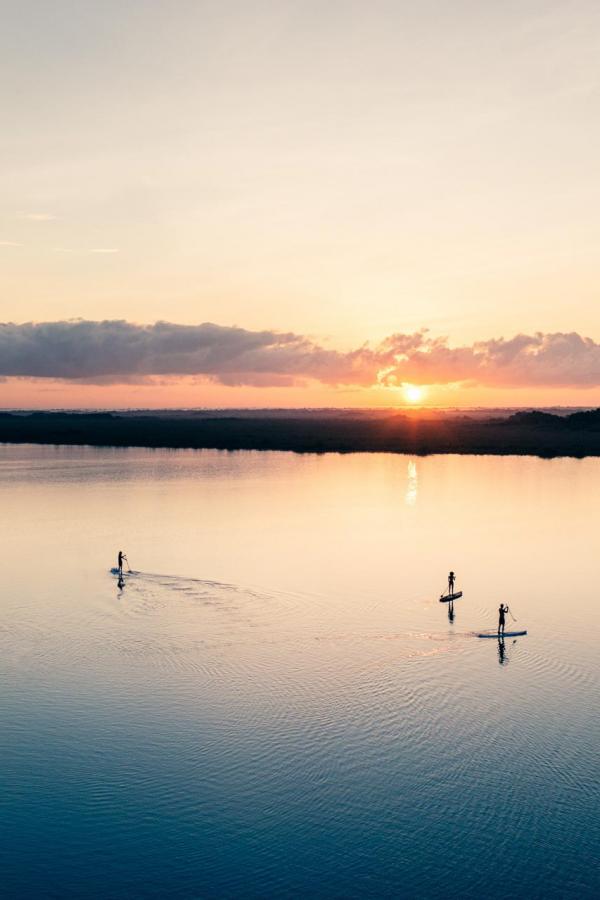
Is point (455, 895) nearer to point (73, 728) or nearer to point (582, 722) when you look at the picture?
point (582, 722)

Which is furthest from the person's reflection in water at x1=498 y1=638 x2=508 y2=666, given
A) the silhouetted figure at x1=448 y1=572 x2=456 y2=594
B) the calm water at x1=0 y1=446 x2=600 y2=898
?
the silhouetted figure at x1=448 y1=572 x2=456 y2=594

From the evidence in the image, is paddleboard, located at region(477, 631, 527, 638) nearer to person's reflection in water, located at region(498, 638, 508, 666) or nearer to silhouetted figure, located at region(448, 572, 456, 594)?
person's reflection in water, located at region(498, 638, 508, 666)

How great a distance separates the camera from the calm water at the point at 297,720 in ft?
81.7

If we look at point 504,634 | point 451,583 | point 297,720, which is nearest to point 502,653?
point 504,634

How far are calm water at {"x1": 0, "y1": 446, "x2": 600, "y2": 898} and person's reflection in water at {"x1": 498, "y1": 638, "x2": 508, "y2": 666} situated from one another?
0.64ft

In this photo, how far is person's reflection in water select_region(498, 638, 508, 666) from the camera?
42969 mm

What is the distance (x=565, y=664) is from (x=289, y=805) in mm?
21337

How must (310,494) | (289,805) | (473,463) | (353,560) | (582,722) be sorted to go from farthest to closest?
1. (473,463)
2. (310,494)
3. (353,560)
4. (582,722)
5. (289,805)

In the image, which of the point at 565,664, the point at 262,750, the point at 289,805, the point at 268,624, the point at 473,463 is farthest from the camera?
the point at 473,463

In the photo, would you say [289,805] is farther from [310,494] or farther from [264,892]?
[310,494]

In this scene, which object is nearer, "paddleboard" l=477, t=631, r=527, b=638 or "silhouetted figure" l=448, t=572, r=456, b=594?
"paddleboard" l=477, t=631, r=527, b=638

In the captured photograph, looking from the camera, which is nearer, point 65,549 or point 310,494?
point 65,549

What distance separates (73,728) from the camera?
33.8 metres

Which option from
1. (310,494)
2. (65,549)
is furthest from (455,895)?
(310,494)
